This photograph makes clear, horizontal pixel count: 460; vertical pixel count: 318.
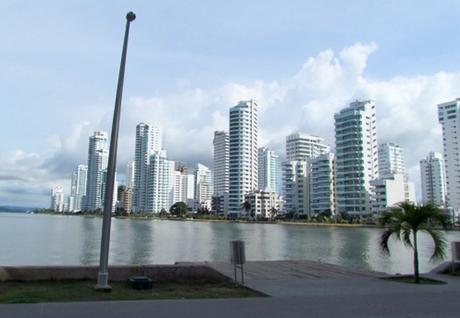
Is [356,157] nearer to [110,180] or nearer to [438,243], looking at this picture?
[438,243]

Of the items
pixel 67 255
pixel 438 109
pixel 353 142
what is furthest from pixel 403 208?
pixel 438 109

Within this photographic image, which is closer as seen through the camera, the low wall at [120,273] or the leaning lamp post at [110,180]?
the leaning lamp post at [110,180]

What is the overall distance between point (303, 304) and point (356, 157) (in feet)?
570

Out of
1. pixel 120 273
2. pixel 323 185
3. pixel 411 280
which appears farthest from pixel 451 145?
pixel 120 273

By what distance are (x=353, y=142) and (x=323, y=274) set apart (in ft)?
547

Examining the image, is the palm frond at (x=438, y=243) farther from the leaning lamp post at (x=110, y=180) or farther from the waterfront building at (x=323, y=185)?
the waterfront building at (x=323, y=185)

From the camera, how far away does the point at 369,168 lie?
178 meters

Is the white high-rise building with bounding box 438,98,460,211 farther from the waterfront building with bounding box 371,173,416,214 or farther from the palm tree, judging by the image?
the palm tree

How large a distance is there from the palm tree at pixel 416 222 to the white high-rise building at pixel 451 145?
16577 centimetres

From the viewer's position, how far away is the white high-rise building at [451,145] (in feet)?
561

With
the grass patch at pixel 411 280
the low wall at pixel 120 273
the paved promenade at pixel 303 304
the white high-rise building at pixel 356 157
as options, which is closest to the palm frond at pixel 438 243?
the grass patch at pixel 411 280

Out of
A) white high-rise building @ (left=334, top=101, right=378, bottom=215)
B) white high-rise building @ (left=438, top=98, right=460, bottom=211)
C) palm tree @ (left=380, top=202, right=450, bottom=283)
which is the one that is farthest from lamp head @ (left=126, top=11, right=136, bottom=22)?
white high-rise building @ (left=438, top=98, right=460, bottom=211)

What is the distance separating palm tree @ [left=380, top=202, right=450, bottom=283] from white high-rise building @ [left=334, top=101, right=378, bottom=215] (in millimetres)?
161370

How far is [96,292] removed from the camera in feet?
38.4
